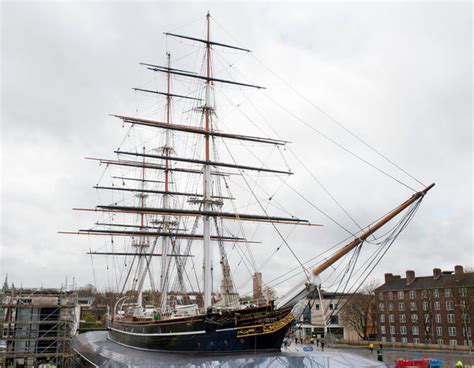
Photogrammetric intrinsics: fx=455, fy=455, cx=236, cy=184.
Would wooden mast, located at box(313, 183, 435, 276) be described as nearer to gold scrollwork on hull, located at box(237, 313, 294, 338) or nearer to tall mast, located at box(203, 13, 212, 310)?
gold scrollwork on hull, located at box(237, 313, 294, 338)

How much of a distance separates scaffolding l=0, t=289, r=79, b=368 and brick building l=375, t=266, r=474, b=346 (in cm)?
3870

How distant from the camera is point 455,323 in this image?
51.4 m

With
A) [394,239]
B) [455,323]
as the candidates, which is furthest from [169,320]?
[455,323]

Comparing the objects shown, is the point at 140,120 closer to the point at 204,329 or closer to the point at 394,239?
the point at 204,329

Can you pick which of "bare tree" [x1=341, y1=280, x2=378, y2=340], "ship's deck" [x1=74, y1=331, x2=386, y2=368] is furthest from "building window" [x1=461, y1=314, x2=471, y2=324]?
"ship's deck" [x1=74, y1=331, x2=386, y2=368]

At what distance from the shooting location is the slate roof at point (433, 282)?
50759 millimetres

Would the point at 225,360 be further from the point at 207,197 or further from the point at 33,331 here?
the point at 33,331

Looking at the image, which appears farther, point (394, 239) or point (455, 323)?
point (455, 323)

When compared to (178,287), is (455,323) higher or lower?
lower

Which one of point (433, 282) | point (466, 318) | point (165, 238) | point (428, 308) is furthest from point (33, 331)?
point (433, 282)

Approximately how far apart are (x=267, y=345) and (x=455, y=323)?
3562 centimetres

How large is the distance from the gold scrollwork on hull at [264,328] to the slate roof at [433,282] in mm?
33952

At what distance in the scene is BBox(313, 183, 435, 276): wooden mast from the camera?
827 inches

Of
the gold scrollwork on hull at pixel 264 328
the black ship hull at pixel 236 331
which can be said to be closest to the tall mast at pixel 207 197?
the black ship hull at pixel 236 331
